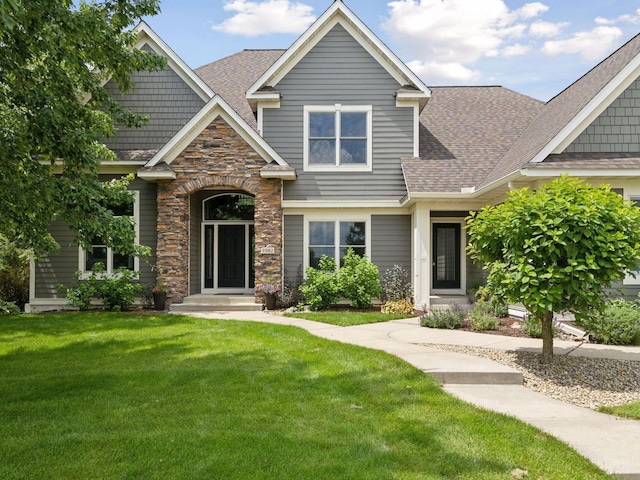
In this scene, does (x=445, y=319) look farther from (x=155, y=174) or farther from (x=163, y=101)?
(x=163, y=101)

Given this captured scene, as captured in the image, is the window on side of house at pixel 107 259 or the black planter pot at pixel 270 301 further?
the window on side of house at pixel 107 259

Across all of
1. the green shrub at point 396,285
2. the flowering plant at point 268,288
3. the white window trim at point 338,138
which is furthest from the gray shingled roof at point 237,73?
the green shrub at point 396,285

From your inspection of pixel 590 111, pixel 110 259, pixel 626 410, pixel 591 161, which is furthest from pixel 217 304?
pixel 590 111

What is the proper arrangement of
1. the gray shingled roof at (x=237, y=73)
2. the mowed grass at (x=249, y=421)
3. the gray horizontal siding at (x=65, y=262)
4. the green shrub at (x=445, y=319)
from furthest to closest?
the gray shingled roof at (x=237, y=73), the gray horizontal siding at (x=65, y=262), the green shrub at (x=445, y=319), the mowed grass at (x=249, y=421)

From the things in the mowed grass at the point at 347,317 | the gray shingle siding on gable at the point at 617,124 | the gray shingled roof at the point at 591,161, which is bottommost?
the mowed grass at the point at 347,317

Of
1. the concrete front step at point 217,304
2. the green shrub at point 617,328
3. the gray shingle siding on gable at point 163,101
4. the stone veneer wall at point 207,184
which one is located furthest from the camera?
the gray shingle siding on gable at point 163,101

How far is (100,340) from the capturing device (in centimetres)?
839

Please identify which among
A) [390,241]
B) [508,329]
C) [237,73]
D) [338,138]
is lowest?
[508,329]

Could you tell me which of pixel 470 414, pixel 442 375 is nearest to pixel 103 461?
pixel 470 414

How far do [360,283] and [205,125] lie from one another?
590 cm

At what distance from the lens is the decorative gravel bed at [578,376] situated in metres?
5.46

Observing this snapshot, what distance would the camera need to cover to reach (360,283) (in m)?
12.4

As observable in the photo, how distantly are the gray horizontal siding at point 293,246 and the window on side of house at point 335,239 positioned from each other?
0.29 metres

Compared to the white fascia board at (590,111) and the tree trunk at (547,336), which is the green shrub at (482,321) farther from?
the white fascia board at (590,111)
